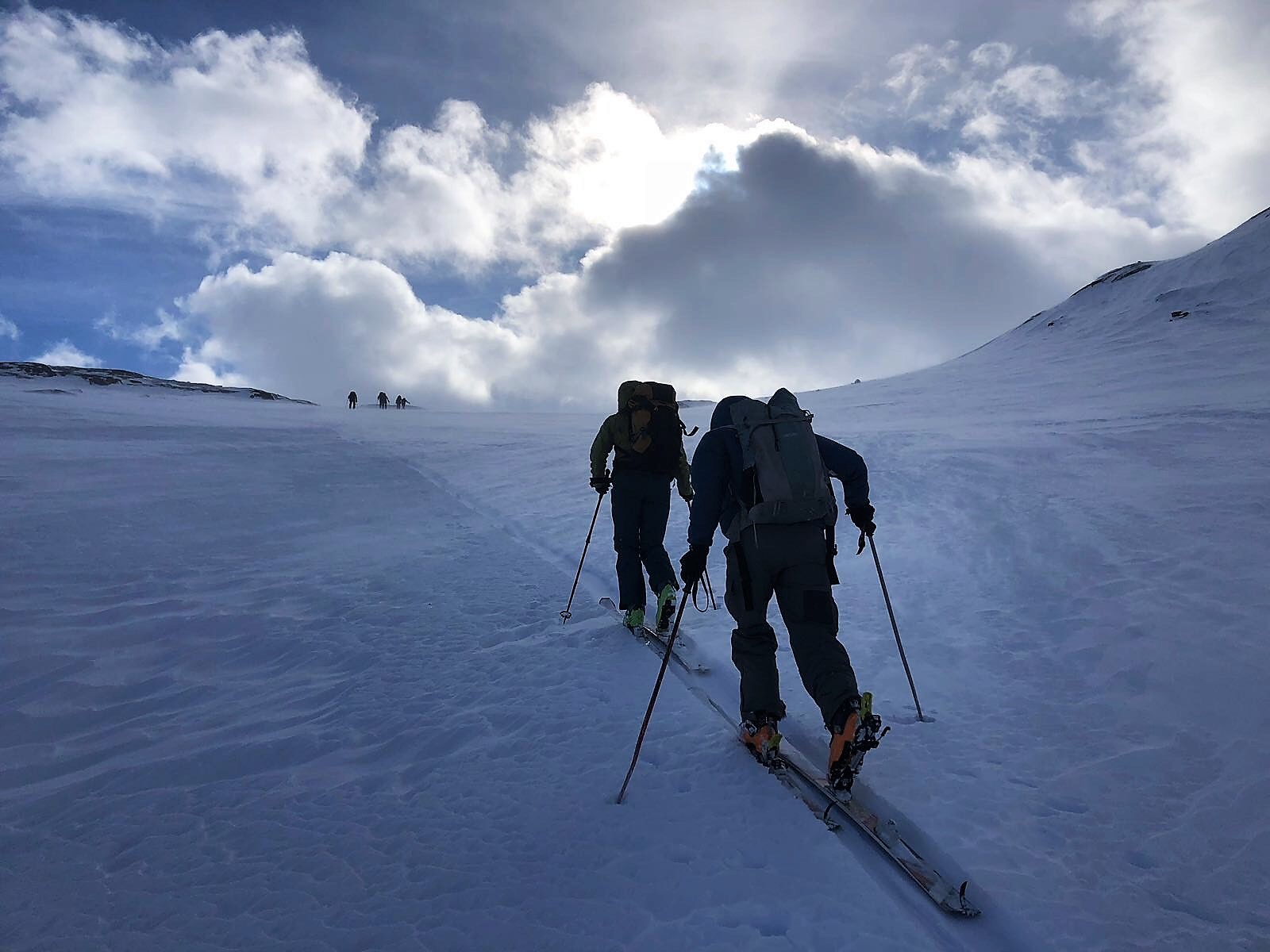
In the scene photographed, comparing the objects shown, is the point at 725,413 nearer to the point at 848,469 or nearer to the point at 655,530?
the point at 848,469

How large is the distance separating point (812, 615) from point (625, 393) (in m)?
3.19

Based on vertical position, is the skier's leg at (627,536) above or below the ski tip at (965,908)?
above

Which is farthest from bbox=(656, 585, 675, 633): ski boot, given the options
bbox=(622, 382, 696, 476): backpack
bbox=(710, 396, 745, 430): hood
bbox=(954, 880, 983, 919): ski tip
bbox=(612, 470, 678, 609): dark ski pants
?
bbox=(954, 880, 983, 919): ski tip

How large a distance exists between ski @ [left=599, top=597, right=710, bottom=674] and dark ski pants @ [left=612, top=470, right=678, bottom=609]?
0.33m

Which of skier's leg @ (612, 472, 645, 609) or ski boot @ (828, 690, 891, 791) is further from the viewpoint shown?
skier's leg @ (612, 472, 645, 609)

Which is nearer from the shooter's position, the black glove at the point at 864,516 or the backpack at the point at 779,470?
the backpack at the point at 779,470

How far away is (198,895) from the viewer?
2.91m

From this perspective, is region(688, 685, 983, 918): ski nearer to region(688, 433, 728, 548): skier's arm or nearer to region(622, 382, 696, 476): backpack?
region(688, 433, 728, 548): skier's arm

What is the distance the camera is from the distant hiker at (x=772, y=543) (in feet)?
12.2

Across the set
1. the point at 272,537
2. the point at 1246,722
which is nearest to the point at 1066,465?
the point at 1246,722

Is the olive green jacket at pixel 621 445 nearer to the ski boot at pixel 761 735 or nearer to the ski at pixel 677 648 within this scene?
the ski at pixel 677 648

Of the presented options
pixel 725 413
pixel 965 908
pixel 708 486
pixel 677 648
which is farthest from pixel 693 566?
pixel 677 648

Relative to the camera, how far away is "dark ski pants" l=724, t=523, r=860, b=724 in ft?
12.0

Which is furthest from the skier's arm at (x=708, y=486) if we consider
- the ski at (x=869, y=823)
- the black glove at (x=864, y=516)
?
the ski at (x=869, y=823)
